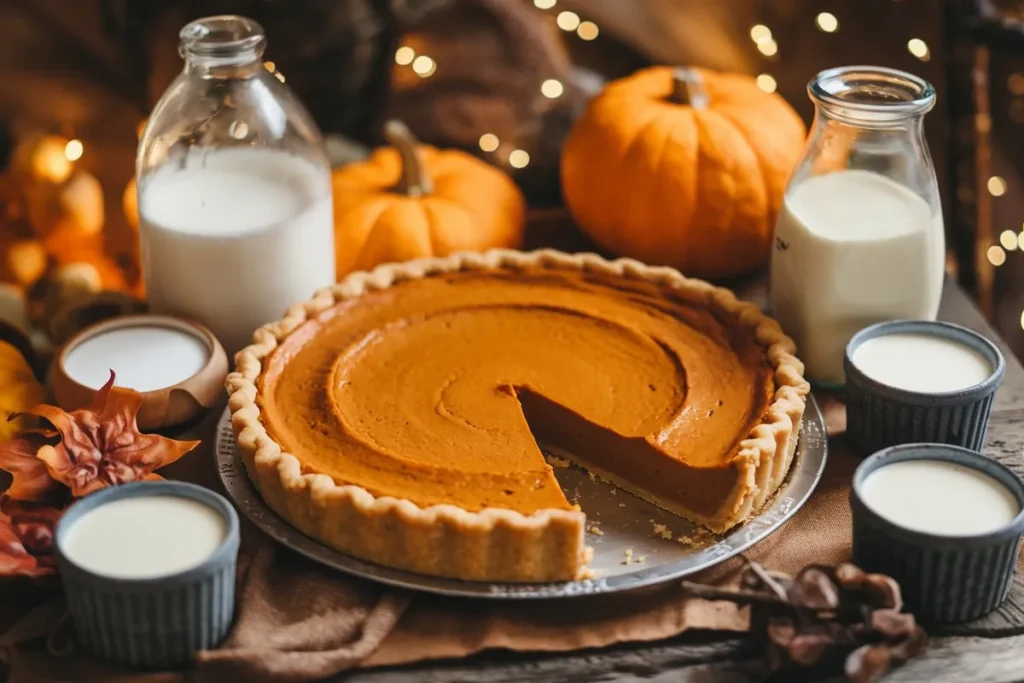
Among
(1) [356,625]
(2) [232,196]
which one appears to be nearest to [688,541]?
(1) [356,625]

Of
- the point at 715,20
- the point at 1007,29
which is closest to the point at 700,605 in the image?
the point at 1007,29

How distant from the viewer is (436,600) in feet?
7.85

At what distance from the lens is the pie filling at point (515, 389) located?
2.49 metres

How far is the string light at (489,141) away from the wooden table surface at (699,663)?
197cm

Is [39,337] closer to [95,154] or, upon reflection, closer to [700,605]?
[95,154]

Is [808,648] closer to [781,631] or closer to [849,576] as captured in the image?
[781,631]

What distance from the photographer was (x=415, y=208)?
11.2 feet

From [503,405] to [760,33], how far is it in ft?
6.26

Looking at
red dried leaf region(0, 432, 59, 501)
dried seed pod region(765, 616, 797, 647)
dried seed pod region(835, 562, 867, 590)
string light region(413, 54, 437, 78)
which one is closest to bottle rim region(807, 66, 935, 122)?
dried seed pod region(835, 562, 867, 590)

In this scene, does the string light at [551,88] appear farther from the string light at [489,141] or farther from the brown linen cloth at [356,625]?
the brown linen cloth at [356,625]

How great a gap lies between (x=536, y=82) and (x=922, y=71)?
1.11 meters

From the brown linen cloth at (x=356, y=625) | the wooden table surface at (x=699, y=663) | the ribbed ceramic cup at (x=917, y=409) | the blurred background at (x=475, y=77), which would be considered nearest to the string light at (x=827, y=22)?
the blurred background at (x=475, y=77)

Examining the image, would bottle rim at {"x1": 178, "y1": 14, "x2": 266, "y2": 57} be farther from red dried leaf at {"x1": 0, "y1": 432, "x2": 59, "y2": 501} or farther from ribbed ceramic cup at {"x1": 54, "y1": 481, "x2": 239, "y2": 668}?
ribbed ceramic cup at {"x1": 54, "y1": 481, "x2": 239, "y2": 668}

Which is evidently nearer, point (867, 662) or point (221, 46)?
point (867, 662)
